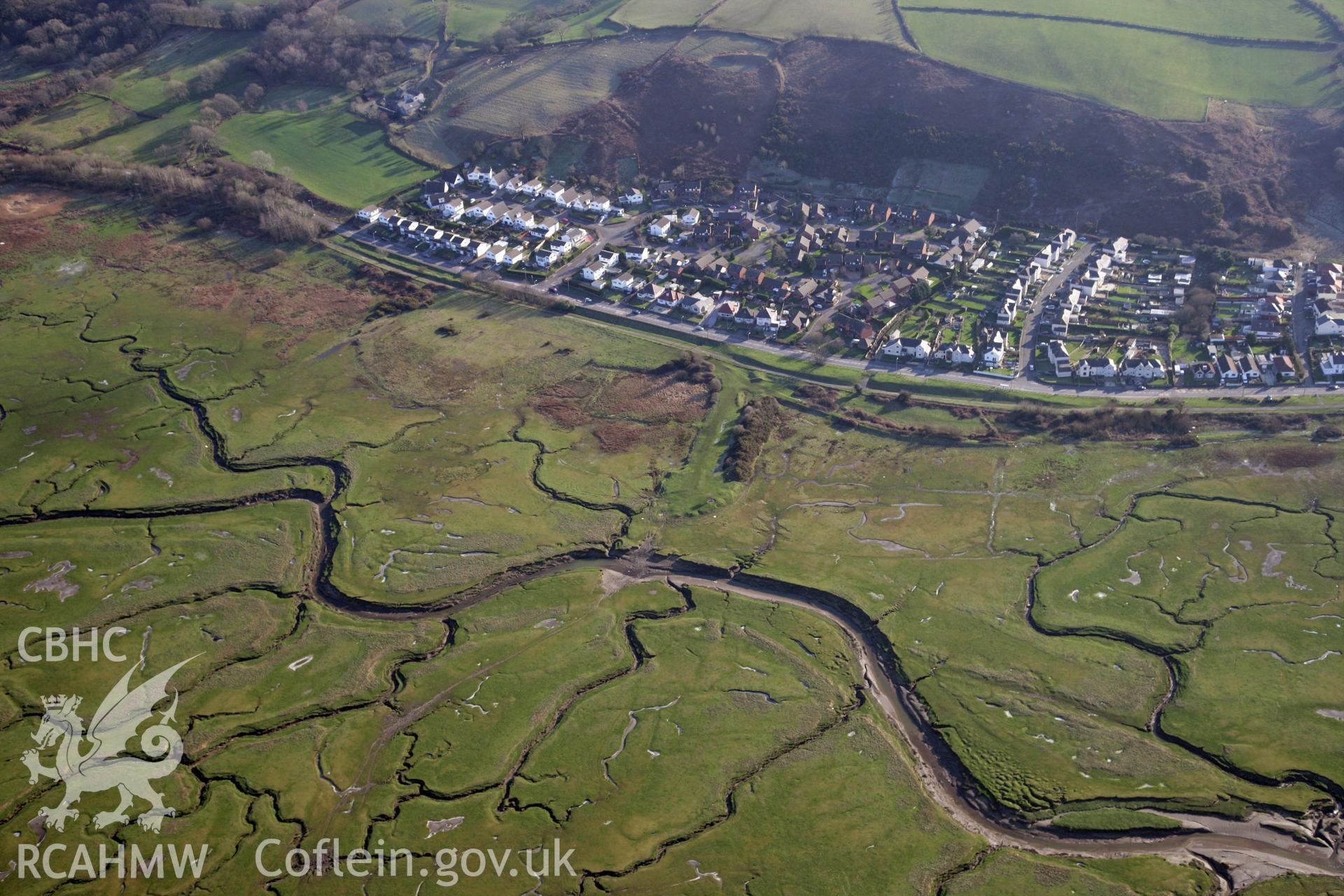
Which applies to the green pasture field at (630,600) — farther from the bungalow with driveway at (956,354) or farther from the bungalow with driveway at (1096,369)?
the bungalow with driveway at (1096,369)

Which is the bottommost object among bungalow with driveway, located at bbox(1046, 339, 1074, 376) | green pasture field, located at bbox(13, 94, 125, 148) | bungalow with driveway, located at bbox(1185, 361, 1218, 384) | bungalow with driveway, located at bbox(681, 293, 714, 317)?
green pasture field, located at bbox(13, 94, 125, 148)

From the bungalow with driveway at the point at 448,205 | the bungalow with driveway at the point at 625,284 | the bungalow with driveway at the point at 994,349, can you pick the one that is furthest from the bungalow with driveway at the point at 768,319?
the bungalow with driveway at the point at 448,205

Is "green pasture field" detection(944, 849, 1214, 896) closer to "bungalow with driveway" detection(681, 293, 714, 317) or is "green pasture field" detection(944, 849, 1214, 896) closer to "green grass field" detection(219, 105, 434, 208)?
"bungalow with driveway" detection(681, 293, 714, 317)

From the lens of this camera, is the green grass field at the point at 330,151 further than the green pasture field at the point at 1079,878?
Yes

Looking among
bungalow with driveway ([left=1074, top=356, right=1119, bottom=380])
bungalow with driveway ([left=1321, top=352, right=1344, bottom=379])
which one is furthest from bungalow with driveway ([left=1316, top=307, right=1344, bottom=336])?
bungalow with driveway ([left=1074, top=356, right=1119, bottom=380])

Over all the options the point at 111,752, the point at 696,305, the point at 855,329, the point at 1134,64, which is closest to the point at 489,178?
the point at 696,305

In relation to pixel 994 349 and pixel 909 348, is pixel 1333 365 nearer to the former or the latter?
pixel 994 349
